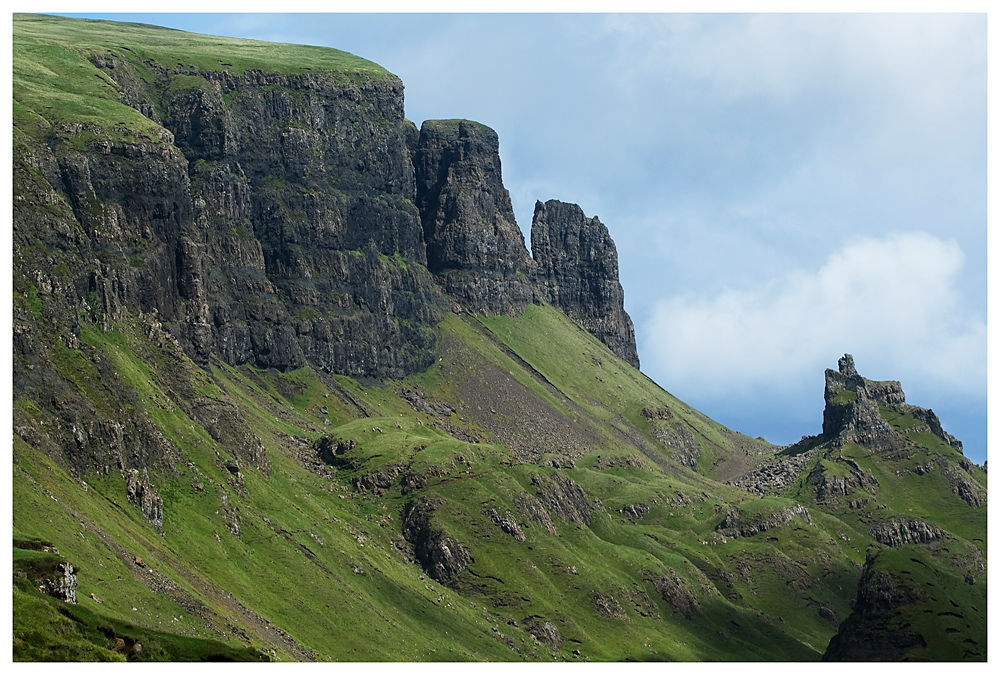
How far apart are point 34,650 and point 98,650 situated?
10661 mm

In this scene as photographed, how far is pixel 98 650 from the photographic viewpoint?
197375mm

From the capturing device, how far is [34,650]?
621 feet
